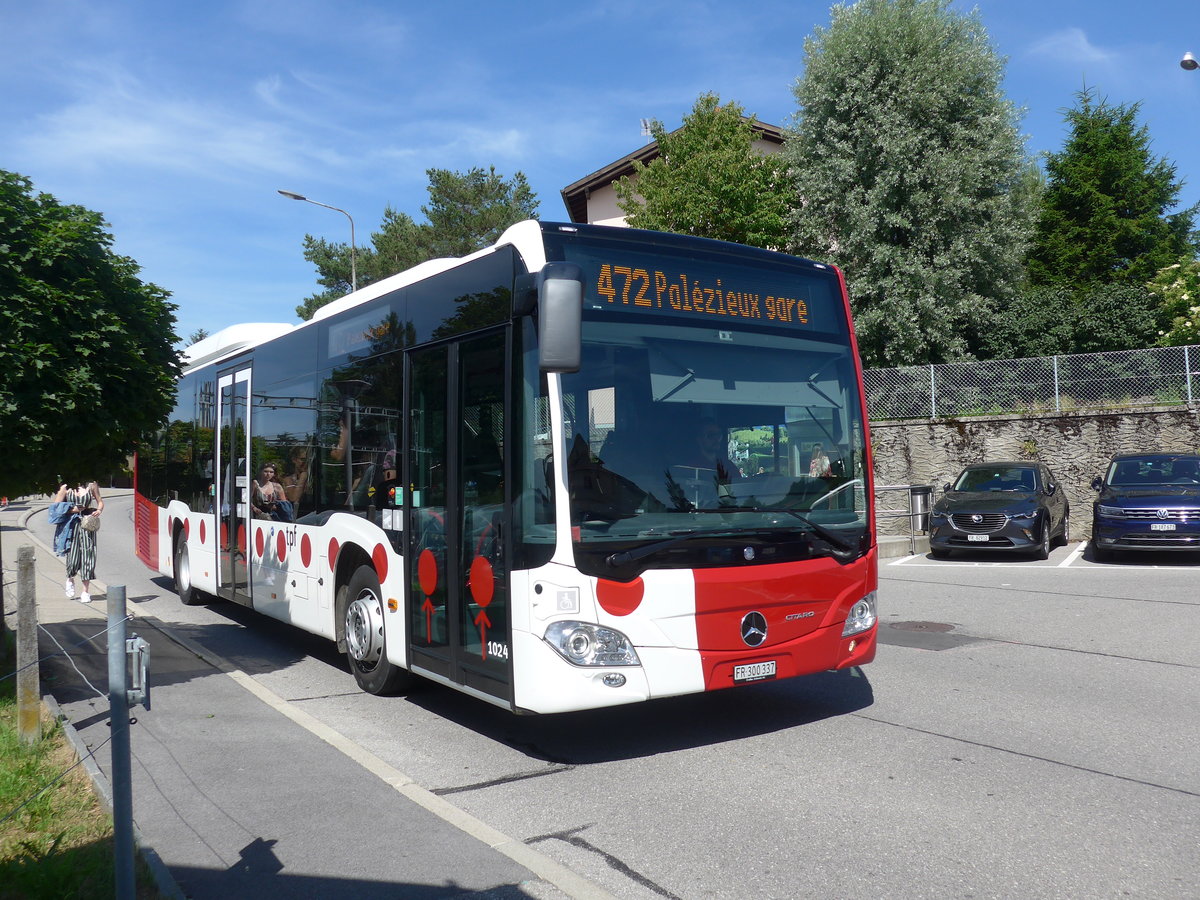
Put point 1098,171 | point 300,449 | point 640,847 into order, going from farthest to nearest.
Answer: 1. point 1098,171
2. point 300,449
3. point 640,847

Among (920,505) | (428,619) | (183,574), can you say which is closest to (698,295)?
(428,619)

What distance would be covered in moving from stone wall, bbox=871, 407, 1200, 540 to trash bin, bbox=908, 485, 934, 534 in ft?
5.52

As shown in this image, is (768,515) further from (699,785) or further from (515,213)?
(515,213)

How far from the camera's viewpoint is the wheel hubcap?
734 cm

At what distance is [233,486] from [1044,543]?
13.1 m

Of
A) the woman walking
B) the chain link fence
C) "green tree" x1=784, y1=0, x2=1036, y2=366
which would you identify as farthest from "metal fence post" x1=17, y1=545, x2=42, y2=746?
"green tree" x1=784, y1=0, x2=1036, y2=366

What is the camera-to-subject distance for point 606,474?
216 inches

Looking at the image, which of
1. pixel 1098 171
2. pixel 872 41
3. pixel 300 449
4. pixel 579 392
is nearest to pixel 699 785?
pixel 579 392

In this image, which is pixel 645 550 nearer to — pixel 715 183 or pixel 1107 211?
pixel 715 183

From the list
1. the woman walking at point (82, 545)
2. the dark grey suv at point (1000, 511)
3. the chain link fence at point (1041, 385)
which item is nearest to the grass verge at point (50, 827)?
the woman walking at point (82, 545)

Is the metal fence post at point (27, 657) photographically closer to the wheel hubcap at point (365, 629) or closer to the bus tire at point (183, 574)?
the wheel hubcap at point (365, 629)

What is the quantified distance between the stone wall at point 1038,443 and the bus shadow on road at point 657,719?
612 inches

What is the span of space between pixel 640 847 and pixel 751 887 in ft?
2.05

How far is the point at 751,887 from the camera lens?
13.3ft
